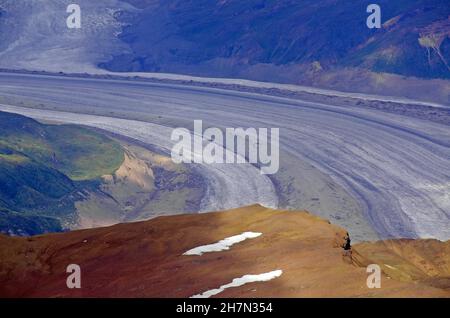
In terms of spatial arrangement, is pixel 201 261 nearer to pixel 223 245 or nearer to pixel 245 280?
pixel 223 245

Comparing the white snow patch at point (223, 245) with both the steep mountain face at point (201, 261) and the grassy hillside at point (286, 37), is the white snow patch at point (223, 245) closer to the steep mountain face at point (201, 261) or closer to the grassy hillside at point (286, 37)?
the steep mountain face at point (201, 261)

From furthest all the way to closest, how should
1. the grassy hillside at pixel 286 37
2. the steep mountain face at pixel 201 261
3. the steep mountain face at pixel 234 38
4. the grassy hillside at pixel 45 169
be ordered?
the steep mountain face at pixel 234 38 → the grassy hillside at pixel 286 37 → the grassy hillside at pixel 45 169 → the steep mountain face at pixel 201 261

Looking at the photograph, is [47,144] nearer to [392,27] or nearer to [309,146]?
[309,146]

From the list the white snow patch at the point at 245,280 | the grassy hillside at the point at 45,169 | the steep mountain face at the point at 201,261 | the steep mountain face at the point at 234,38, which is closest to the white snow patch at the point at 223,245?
the steep mountain face at the point at 201,261

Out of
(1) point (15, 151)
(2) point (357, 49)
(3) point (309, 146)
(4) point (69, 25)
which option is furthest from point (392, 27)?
(1) point (15, 151)

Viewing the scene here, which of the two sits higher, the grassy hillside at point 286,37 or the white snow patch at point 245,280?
the grassy hillside at point 286,37
